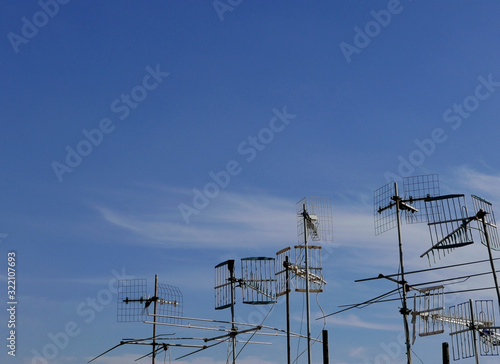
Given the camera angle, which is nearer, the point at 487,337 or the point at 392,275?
the point at 392,275

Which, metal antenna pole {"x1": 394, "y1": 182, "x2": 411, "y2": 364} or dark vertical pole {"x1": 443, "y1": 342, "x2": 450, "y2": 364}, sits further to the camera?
metal antenna pole {"x1": 394, "y1": 182, "x2": 411, "y2": 364}

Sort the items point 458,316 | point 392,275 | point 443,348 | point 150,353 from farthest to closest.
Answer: point 150,353 < point 458,316 < point 392,275 < point 443,348

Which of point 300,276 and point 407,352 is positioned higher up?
point 300,276

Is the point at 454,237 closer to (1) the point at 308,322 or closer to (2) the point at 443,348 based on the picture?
(2) the point at 443,348

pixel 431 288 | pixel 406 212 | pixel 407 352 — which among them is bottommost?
pixel 407 352

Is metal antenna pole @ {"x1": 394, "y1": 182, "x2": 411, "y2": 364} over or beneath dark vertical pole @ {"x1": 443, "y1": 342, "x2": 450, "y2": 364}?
over

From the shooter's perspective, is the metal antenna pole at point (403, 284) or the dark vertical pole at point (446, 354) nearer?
the dark vertical pole at point (446, 354)

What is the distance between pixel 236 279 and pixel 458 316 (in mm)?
10492

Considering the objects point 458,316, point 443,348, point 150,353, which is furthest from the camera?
point 150,353

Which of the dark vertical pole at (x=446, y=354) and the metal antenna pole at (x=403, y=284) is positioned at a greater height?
the metal antenna pole at (x=403, y=284)

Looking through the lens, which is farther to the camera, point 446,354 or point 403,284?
point 403,284

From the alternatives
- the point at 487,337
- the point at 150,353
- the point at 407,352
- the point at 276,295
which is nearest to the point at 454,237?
the point at 407,352

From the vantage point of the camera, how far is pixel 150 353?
1459 inches

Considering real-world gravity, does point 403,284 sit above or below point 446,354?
above
